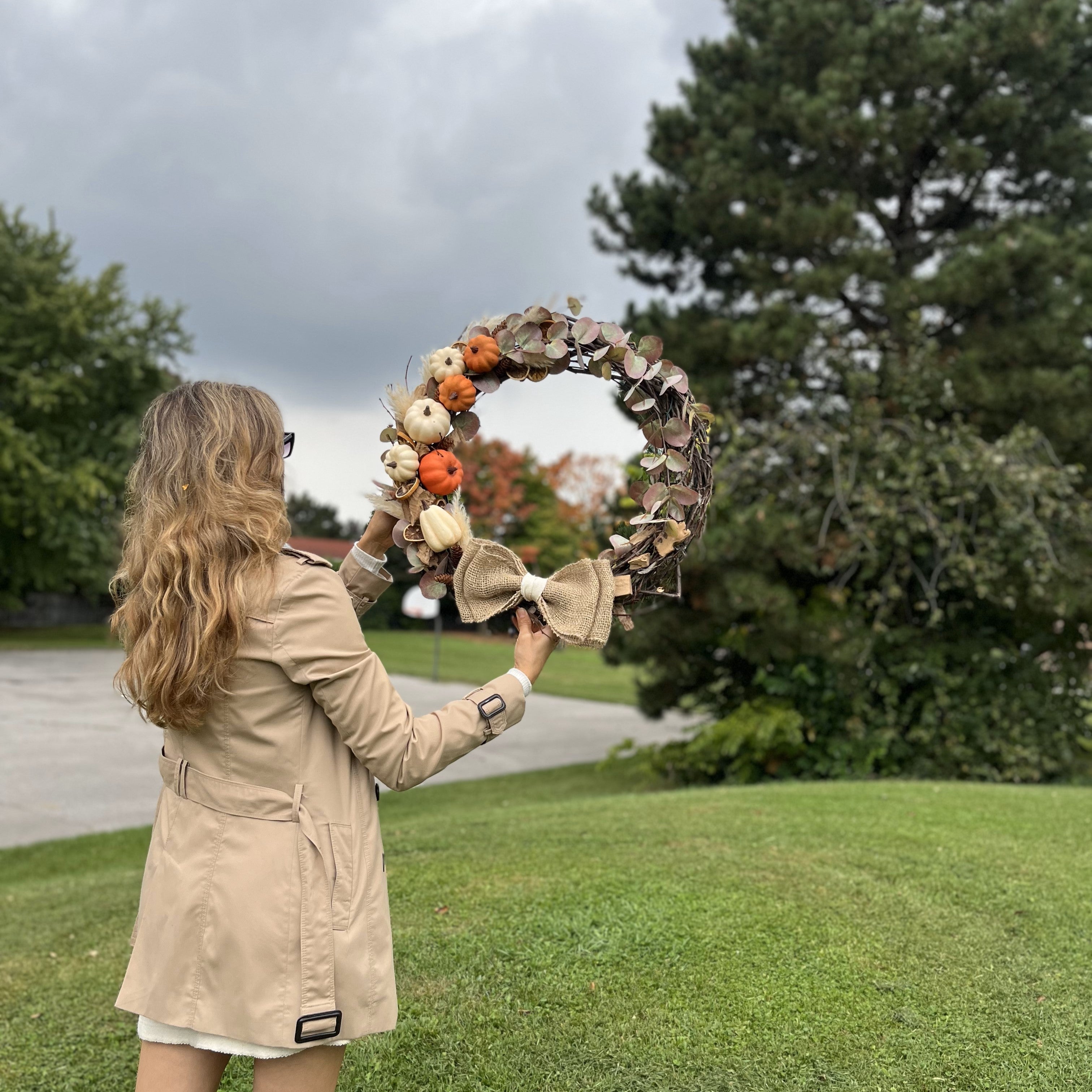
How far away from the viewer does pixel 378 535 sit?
8.25 feet

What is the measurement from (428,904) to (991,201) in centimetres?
960

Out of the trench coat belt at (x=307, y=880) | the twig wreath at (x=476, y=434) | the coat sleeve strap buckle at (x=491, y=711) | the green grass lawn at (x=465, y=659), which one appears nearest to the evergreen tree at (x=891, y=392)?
the twig wreath at (x=476, y=434)

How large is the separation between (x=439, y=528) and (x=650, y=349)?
81 cm

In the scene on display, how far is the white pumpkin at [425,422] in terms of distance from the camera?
2547 mm

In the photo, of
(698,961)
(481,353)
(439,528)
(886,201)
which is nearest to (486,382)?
(481,353)

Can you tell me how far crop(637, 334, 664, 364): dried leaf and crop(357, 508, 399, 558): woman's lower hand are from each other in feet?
2.79

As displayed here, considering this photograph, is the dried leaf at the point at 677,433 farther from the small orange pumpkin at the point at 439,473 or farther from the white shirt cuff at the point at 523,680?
the white shirt cuff at the point at 523,680

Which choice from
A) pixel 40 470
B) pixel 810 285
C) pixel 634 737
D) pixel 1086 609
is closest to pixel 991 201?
pixel 810 285

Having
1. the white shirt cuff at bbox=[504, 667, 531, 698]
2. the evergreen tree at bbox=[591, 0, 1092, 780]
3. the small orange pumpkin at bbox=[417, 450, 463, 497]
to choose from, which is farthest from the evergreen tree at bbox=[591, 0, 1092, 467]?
the white shirt cuff at bbox=[504, 667, 531, 698]

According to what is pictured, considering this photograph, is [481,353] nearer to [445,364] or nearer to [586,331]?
[445,364]

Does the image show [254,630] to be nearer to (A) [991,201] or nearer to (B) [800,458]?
(B) [800,458]

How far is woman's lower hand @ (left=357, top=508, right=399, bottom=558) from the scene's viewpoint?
2.48 meters

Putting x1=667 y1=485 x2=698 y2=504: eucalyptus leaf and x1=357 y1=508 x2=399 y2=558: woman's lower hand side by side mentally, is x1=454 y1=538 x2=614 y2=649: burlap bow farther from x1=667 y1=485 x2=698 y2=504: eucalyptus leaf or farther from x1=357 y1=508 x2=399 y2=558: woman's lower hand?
x1=667 y1=485 x2=698 y2=504: eucalyptus leaf

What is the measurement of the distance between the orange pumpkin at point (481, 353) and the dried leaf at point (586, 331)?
0.74 feet
